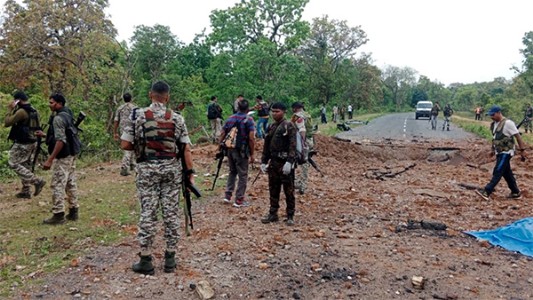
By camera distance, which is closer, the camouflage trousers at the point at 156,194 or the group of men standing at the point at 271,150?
the camouflage trousers at the point at 156,194

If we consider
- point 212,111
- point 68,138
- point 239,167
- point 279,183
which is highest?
point 212,111

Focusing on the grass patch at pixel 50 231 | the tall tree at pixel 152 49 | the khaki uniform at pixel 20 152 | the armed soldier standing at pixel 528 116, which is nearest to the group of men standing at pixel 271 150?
the grass patch at pixel 50 231

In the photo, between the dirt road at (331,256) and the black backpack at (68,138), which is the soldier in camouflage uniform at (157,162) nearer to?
the dirt road at (331,256)

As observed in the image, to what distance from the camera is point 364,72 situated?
2199 inches

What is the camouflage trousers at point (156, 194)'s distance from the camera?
4.32 meters

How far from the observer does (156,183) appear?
14.3ft

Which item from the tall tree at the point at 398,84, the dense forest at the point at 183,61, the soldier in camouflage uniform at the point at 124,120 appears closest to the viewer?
the soldier in camouflage uniform at the point at 124,120

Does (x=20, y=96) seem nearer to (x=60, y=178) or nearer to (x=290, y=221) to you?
(x=60, y=178)

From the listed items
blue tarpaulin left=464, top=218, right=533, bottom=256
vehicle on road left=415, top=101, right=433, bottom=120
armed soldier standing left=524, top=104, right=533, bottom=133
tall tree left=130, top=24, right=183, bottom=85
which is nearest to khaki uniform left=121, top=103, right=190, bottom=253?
blue tarpaulin left=464, top=218, right=533, bottom=256

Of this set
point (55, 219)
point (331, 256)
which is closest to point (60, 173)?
point (55, 219)

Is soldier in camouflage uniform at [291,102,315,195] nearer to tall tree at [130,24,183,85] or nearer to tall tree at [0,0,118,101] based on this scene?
A: tall tree at [0,0,118,101]

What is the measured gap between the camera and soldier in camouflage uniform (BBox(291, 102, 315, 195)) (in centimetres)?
793

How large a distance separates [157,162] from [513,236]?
189 inches

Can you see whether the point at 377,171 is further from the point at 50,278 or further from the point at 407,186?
the point at 50,278
